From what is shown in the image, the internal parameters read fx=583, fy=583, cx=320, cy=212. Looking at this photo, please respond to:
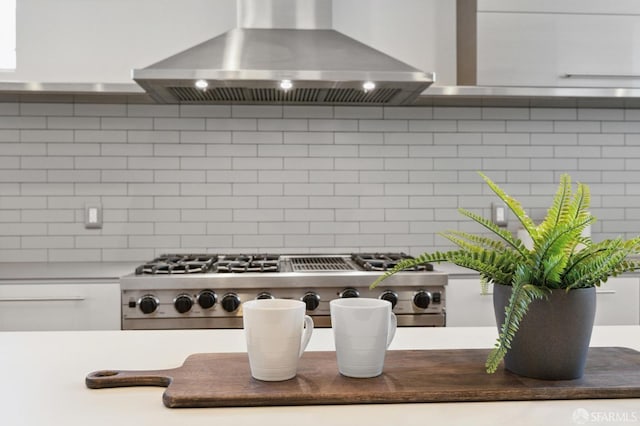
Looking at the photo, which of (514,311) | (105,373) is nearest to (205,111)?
(105,373)

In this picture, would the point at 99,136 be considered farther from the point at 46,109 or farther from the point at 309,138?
the point at 309,138

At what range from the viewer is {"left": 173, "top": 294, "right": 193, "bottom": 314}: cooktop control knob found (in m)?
2.27

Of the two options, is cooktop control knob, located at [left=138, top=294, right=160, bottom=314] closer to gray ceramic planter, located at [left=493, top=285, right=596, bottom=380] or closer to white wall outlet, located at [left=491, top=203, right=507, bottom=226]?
gray ceramic planter, located at [left=493, top=285, right=596, bottom=380]

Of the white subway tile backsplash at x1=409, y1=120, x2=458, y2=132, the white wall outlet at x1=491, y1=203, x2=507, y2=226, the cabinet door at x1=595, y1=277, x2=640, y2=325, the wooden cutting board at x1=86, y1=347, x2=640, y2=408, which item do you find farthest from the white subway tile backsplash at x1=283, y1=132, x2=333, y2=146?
the wooden cutting board at x1=86, y1=347, x2=640, y2=408

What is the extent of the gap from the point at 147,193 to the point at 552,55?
2.13 metres

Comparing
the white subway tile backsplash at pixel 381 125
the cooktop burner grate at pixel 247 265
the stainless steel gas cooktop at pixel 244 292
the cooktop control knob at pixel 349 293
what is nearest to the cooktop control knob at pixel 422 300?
the stainless steel gas cooktop at pixel 244 292

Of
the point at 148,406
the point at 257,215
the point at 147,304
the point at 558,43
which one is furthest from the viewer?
the point at 257,215

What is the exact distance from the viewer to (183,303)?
2.27 meters

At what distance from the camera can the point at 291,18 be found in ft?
9.21

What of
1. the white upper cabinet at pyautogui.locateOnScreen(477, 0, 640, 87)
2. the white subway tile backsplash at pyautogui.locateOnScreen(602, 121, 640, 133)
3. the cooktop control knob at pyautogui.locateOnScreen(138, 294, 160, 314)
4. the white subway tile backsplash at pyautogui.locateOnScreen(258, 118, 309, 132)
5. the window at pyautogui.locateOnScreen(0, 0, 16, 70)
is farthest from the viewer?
the white subway tile backsplash at pyautogui.locateOnScreen(602, 121, 640, 133)

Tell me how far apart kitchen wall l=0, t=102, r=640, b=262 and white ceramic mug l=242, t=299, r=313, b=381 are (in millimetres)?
2187

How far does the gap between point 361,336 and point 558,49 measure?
2299mm

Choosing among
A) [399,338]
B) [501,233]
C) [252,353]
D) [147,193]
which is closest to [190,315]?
[147,193]

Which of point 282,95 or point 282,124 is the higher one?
point 282,95
